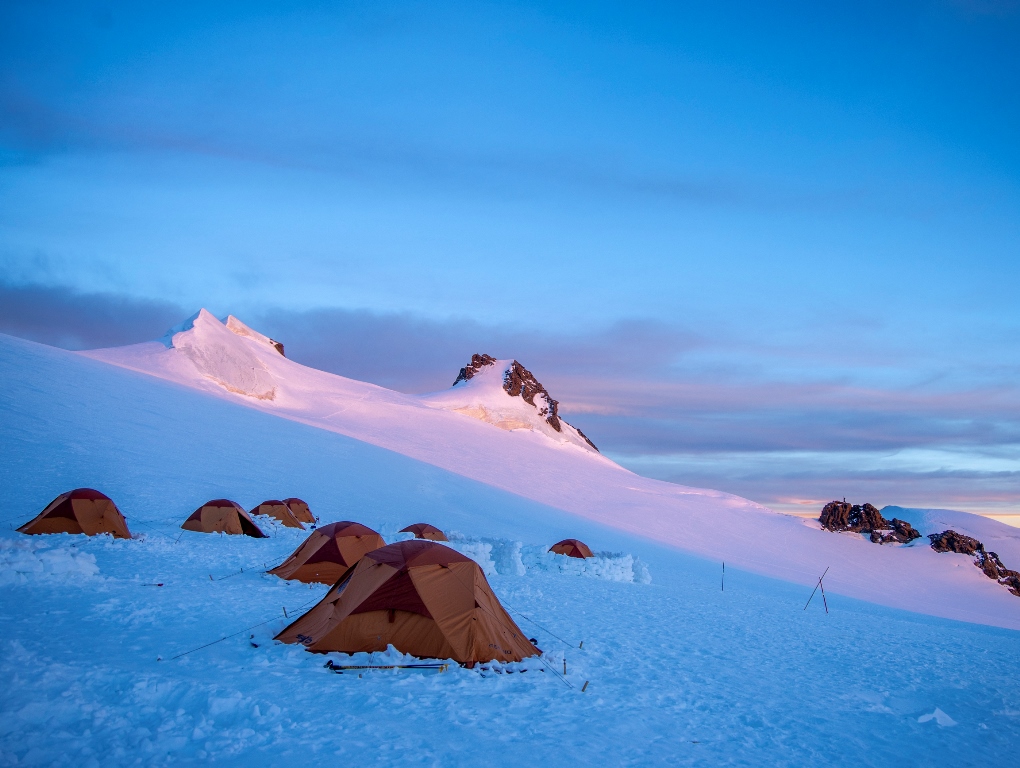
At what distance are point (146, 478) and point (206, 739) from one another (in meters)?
24.1

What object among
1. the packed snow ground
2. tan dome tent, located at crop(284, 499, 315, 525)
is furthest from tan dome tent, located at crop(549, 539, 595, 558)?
tan dome tent, located at crop(284, 499, 315, 525)

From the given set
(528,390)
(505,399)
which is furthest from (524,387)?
(505,399)

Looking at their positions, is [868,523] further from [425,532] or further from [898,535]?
[425,532]

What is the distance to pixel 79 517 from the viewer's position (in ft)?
55.1

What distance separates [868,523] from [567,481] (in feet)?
74.8

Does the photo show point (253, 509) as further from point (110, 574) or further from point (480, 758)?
point (480, 758)

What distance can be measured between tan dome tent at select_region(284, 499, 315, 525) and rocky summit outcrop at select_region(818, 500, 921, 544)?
38.3m

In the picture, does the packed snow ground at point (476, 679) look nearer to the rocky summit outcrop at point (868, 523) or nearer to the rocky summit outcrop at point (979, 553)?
the rocky summit outcrop at point (868, 523)

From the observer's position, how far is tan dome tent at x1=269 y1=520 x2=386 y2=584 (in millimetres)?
14211

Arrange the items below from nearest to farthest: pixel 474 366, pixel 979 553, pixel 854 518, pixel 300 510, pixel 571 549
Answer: pixel 571 549, pixel 300 510, pixel 979 553, pixel 854 518, pixel 474 366

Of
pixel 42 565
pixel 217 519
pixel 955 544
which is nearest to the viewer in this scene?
pixel 42 565

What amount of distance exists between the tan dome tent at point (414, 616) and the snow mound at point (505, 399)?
59503 mm

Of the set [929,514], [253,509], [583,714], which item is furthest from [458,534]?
[929,514]

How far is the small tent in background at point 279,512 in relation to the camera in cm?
2539
